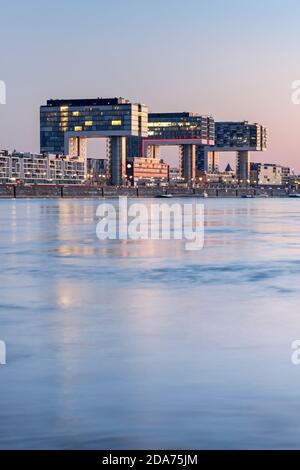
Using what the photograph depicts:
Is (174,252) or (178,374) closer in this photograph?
(178,374)

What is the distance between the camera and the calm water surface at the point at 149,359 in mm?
6820

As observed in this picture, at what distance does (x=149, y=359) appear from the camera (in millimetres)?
9711

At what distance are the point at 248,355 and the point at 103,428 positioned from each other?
346 centimetres

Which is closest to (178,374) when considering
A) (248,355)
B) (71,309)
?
(248,355)

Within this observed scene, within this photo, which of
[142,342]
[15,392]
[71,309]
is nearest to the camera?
[15,392]

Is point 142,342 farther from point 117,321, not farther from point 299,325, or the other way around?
point 299,325

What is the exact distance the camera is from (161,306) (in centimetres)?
1430

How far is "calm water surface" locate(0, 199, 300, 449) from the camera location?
6820mm

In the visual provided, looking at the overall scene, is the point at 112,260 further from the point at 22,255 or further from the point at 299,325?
the point at 299,325

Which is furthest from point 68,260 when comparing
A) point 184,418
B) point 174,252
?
point 184,418
